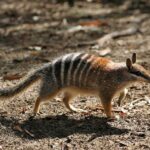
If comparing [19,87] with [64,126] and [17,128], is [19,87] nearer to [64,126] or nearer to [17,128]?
[17,128]

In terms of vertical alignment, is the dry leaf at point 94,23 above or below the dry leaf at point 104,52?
above

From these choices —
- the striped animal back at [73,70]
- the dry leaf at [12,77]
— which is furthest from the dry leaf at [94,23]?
the striped animal back at [73,70]

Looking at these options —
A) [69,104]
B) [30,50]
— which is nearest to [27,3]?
[30,50]

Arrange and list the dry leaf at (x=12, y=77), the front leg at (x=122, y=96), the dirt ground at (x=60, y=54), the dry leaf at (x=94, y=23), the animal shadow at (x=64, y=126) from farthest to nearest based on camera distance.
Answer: the dry leaf at (x=94, y=23) < the dry leaf at (x=12, y=77) < the front leg at (x=122, y=96) < the animal shadow at (x=64, y=126) < the dirt ground at (x=60, y=54)

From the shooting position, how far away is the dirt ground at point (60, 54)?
6023 millimetres

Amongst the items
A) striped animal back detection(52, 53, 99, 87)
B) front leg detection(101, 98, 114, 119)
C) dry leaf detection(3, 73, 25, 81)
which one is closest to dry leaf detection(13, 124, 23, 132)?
striped animal back detection(52, 53, 99, 87)

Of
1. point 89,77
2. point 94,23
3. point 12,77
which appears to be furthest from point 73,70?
point 94,23

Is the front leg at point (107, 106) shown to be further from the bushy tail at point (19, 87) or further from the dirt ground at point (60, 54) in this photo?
the bushy tail at point (19, 87)

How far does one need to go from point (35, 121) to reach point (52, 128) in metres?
0.29

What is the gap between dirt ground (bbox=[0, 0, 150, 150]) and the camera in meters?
6.02

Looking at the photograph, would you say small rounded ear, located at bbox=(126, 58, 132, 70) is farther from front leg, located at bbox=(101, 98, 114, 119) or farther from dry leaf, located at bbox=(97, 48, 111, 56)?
dry leaf, located at bbox=(97, 48, 111, 56)

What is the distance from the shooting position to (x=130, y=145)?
19.3 feet

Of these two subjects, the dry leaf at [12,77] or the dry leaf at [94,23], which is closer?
the dry leaf at [12,77]

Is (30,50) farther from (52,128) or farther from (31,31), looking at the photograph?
(52,128)
